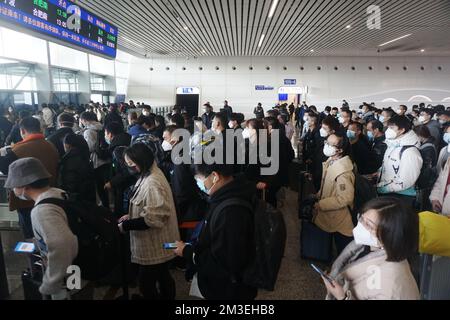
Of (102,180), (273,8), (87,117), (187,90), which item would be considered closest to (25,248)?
(102,180)

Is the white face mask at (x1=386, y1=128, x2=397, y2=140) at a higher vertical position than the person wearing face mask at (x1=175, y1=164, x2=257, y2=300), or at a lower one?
higher

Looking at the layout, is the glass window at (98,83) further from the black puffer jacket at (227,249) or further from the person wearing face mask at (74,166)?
the black puffer jacket at (227,249)

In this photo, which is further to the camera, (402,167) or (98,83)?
(98,83)

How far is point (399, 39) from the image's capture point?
12352 millimetres

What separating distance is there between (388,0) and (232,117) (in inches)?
188

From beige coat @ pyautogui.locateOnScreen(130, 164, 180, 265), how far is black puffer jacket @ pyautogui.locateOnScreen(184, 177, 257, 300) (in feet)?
1.71

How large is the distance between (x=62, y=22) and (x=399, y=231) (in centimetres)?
555

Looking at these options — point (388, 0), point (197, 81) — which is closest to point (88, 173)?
point (388, 0)

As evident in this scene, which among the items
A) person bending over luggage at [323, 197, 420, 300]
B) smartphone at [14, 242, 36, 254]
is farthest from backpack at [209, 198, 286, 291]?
smartphone at [14, 242, 36, 254]

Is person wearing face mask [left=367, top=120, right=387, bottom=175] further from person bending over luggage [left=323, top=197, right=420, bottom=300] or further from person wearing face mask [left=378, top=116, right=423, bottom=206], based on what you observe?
person bending over luggage [left=323, top=197, right=420, bottom=300]

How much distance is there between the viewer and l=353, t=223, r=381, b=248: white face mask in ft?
4.94

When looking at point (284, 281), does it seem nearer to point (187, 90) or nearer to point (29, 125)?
point (29, 125)

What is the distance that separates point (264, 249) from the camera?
1694 millimetres

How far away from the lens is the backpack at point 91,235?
189 cm
